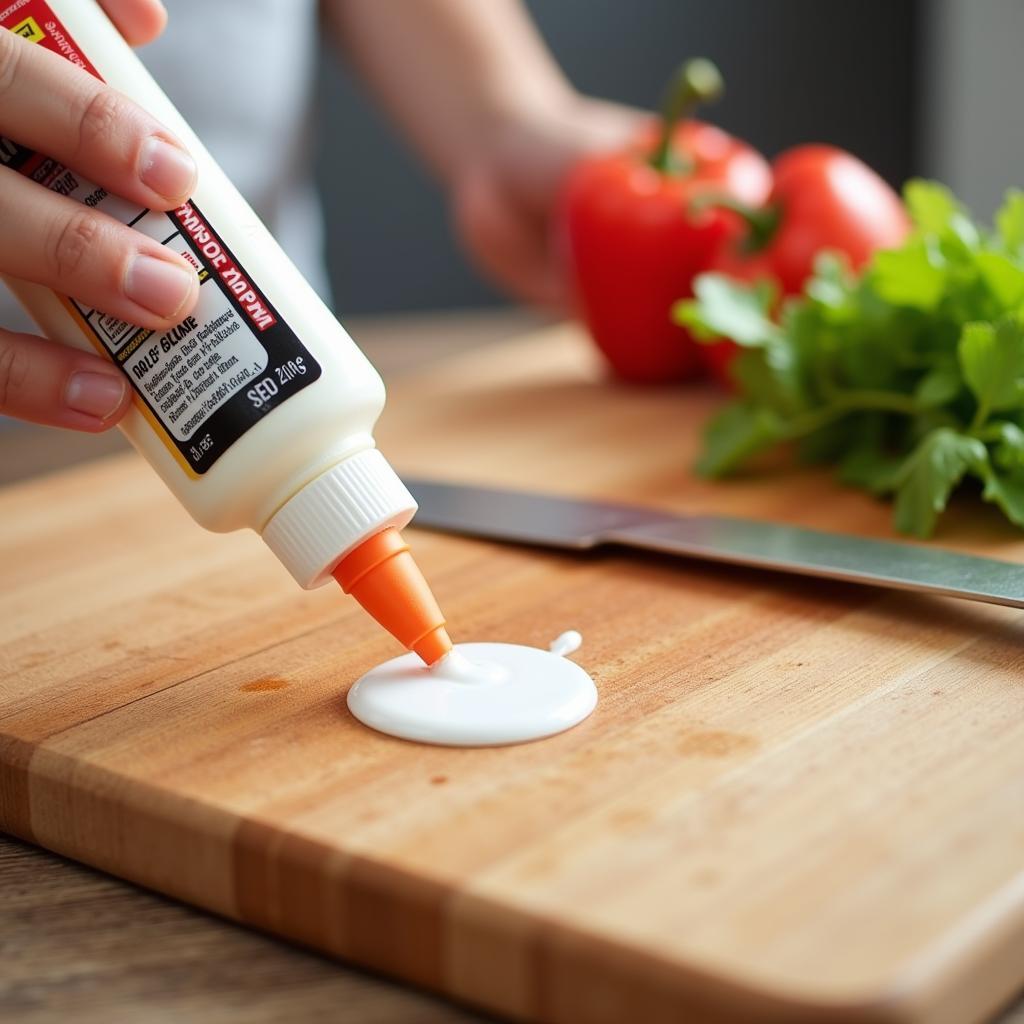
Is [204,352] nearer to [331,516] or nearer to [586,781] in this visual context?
[331,516]

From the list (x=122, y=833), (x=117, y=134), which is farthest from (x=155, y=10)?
(x=122, y=833)

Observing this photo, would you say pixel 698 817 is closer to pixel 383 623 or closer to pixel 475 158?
pixel 383 623

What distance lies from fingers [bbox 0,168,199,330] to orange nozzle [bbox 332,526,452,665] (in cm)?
16

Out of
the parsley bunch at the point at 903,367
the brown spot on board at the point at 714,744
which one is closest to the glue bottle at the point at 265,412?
the brown spot on board at the point at 714,744

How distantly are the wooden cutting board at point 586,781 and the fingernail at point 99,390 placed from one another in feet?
0.53

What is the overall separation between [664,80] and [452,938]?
3.07 m

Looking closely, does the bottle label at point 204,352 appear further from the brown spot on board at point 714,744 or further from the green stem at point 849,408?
the green stem at point 849,408

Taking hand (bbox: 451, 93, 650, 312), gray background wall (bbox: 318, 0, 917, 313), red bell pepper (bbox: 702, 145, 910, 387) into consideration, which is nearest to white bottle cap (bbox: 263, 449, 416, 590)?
red bell pepper (bbox: 702, 145, 910, 387)

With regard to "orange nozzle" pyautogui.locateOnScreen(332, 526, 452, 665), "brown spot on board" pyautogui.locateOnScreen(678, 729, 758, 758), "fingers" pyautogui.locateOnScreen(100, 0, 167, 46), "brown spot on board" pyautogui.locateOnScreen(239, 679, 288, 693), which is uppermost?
"fingers" pyautogui.locateOnScreen(100, 0, 167, 46)

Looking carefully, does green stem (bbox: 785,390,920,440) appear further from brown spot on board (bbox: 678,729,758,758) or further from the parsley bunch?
brown spot on board (bbox: 678,729,758,758)

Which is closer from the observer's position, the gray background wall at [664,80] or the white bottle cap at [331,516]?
the white bottle cap at [331,516]

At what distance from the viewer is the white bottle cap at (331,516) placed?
0.72 meters

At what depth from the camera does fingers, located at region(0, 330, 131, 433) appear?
764 millimetres

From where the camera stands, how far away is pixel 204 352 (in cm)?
73
